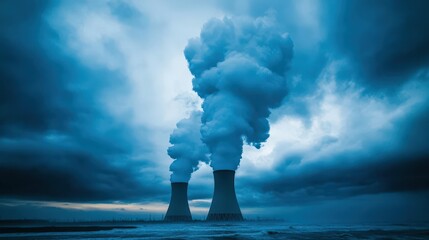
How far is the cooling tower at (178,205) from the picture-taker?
219 feet

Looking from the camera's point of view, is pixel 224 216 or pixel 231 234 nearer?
pixel 231 234

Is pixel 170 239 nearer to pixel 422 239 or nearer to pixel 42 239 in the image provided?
pixel 42 239

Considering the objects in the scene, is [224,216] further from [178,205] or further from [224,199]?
[178,205]

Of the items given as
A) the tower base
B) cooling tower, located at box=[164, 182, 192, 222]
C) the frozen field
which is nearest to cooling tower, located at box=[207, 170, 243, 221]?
the tower base

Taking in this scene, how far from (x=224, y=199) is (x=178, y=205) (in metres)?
19.5

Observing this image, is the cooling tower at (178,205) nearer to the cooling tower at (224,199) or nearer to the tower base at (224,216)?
the tower base at (224,216)

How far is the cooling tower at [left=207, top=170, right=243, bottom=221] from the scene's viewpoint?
51.1m

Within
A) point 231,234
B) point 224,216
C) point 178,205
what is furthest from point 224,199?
point 231,234

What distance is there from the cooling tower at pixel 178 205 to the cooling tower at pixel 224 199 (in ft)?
48.3

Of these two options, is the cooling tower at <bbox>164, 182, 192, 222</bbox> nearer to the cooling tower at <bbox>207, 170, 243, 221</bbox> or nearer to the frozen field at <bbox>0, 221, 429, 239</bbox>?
the cooling tower at <bbox>207, 170, 243, 221</bbox>

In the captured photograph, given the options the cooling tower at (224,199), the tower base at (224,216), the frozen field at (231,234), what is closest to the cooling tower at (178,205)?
the tower base at (224,216)

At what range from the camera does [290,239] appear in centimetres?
2550

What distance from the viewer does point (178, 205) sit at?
6756 centimetres

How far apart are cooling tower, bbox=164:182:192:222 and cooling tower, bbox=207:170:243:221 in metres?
14.7
